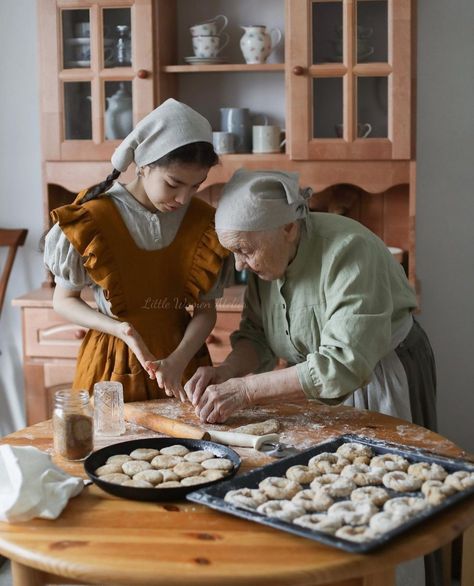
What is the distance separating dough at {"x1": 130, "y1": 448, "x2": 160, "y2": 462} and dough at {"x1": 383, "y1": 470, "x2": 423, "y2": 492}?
445 millimetres

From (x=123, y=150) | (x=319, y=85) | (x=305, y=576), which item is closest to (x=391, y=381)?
(x=123, y=150)

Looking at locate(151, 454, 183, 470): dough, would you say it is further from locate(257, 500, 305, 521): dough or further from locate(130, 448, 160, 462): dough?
locate(257, 500, 305, 521): dough

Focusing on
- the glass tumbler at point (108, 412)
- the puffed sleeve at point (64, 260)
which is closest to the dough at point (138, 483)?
the glass tumbler at point (108, 412)

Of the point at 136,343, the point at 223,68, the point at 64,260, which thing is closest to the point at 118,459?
the point at 136,343

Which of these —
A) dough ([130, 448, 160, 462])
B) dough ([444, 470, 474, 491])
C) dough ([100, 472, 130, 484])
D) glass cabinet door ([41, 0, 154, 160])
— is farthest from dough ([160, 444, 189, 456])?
glass cabinet door ([41, 0, 154, 160])

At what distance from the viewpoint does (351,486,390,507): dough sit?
1498mm

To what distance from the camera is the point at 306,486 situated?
160cm

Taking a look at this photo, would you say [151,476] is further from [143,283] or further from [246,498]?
[143,283]

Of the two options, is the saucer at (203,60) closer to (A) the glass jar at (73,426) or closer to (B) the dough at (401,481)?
(A) the glass jar at (73,426)

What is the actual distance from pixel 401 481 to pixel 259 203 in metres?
0.72

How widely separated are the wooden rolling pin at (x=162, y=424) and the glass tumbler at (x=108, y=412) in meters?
0.04

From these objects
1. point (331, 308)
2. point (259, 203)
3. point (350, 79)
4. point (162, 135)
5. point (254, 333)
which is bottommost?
point (254, 333)

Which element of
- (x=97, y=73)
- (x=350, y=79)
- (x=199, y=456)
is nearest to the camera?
(x=199, y=456)

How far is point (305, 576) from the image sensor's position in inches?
50.9
